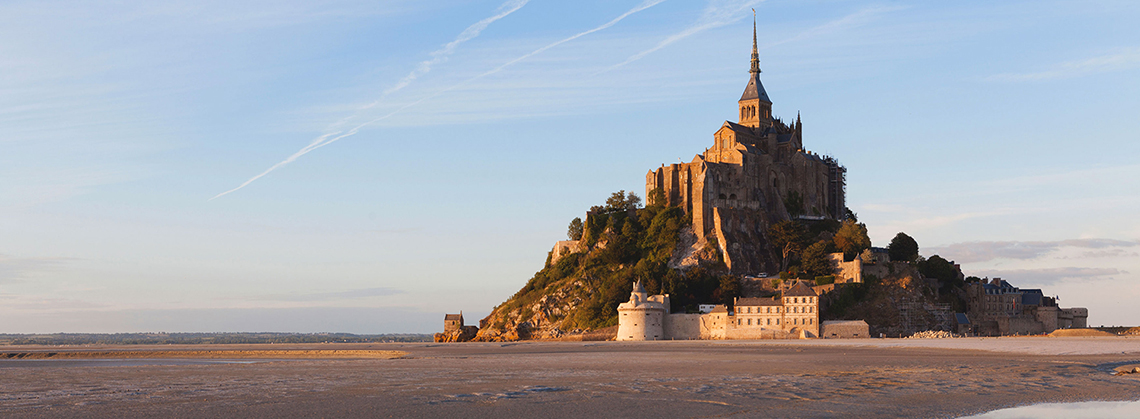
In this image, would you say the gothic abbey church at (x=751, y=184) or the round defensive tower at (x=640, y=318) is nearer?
the round defensive tower at (x=640, y=318)

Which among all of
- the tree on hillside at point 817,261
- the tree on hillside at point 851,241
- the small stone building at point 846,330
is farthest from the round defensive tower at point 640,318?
the tree on hillside at point 851,241

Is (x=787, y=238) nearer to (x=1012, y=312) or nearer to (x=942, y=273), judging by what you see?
(x=942, y=273)

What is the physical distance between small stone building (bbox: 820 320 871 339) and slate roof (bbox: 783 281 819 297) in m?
2.94

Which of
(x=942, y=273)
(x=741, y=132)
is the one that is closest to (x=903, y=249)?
(x=942, y=273)

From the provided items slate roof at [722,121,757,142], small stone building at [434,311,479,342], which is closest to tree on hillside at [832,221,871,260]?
slate roof at [722,121,757,142]

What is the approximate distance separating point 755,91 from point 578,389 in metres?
97.0

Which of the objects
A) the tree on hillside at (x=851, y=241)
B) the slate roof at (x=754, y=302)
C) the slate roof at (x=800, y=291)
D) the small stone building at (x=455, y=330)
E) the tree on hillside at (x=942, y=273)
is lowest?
the small stone building at (x=455, y=330)

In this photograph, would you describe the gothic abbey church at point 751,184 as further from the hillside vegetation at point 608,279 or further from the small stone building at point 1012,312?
the small stone building at point 1012,312

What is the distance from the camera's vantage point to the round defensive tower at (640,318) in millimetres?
83000

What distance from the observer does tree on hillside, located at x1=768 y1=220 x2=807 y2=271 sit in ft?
317

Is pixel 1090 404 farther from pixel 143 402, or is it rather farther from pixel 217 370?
pixel 217 370

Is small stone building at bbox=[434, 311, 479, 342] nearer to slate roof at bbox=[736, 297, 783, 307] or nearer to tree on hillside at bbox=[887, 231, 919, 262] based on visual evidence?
slate roof at bbox=[736, 297, 783, 307]

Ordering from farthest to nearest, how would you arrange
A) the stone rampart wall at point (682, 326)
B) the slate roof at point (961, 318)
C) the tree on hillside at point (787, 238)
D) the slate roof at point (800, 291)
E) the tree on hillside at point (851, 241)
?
the tree on hillside at point (787, 238), the tree on hillside at point (851, 241), the slate roof at point (961, 318), the stone rampart wall at point (682, 326), the slate roof at point (800, 291)

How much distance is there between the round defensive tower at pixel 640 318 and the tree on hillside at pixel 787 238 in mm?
19185
